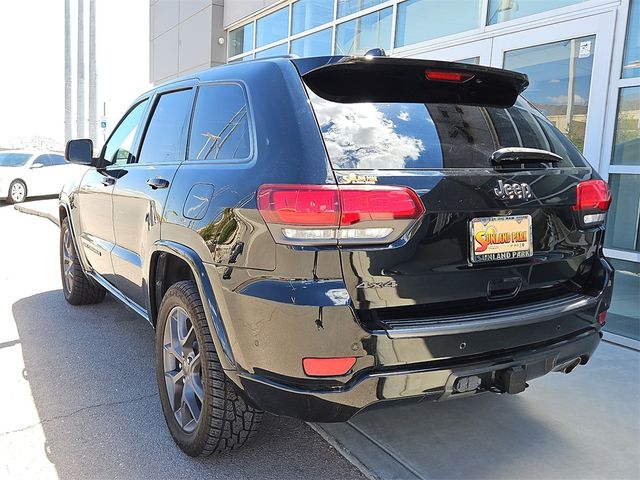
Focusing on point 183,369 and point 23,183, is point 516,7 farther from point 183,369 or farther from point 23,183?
point 23,183

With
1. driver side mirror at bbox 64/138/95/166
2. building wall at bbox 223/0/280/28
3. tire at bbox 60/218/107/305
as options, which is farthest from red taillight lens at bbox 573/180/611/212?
building wall at bbox 223/0/280/28

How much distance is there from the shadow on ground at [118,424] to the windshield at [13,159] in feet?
41.6

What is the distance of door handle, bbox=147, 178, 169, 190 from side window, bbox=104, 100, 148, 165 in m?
0.78

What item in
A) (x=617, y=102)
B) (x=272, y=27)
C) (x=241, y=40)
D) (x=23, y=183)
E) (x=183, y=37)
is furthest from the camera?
(x=183, y=37)

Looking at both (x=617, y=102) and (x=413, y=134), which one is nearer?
(x=413, y=134)

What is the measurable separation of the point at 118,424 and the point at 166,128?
1724 mm

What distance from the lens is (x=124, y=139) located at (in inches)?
162

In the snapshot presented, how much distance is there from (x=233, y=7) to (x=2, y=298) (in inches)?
387

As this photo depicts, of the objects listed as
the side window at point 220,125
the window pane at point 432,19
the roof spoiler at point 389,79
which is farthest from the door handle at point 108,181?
the window pane at point 432,19

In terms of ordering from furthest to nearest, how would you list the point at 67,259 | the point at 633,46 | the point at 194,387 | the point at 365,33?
1. the point at 365,33
2. the point at 67,259
3. the point at 633,46
4. the point at 194,387

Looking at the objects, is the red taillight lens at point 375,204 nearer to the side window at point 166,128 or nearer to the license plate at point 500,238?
the license plate at point 500,238

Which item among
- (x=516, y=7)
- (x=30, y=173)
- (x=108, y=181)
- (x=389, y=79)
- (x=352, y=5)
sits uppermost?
(x=352, y=5)

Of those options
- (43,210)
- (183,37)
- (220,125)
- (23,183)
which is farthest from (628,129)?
(23,183)

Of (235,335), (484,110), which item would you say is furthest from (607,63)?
(235,335)
